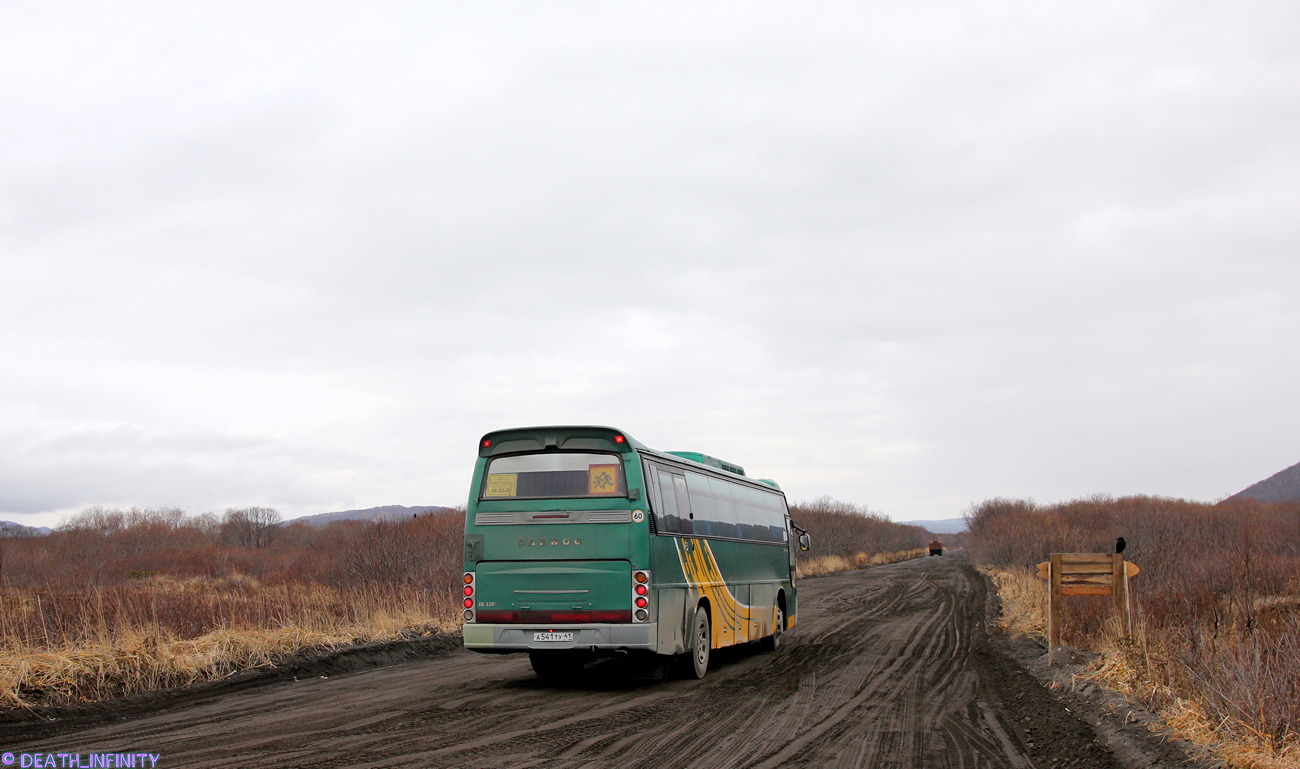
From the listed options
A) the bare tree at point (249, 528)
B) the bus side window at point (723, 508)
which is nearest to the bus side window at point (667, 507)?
the bus side window at point (723, 508)

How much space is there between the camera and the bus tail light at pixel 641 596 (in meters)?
11.5

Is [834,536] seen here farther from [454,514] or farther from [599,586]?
[599,586]

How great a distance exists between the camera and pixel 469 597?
39.4ft

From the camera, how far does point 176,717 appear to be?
31.4ft

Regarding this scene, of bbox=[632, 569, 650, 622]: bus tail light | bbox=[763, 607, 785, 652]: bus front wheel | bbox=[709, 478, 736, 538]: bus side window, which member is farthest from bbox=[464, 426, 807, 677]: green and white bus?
bbox=[763, 607, 785, 652]: bus front wheel

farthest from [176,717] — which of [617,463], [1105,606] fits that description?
[1105,606]

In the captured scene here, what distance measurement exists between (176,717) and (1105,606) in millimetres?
13353

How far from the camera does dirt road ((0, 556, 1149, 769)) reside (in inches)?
306

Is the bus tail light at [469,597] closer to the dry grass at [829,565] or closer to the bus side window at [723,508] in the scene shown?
the bus side window at [723,508]

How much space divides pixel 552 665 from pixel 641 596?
2.96 meters

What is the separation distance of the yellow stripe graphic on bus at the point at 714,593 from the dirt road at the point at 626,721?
0.59m

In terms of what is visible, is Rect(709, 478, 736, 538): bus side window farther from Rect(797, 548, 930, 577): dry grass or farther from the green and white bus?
Rect(797, 548, 930, 577): dry grass

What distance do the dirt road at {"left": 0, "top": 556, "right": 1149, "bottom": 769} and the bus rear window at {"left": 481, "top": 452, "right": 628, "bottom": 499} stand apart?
8.26 ft

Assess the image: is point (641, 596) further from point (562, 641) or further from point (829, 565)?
point (829, 565)
